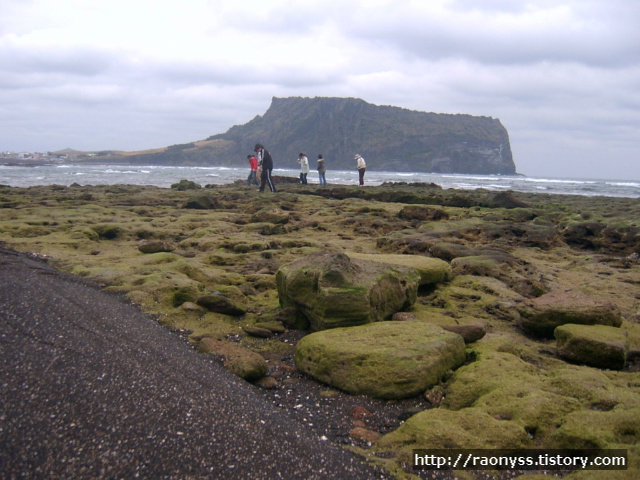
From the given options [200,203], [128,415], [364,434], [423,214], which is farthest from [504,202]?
[128,415]

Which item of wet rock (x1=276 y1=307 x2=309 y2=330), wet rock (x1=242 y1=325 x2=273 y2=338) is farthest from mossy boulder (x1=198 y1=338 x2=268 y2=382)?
wet rock (x1=276 y1=307 x2=309 y2=330)

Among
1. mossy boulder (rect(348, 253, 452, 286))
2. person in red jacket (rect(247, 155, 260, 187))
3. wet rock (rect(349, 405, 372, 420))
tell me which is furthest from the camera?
person in red jacket (rect(247, 155, 260, 187))

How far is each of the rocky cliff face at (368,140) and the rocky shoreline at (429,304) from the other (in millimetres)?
133082

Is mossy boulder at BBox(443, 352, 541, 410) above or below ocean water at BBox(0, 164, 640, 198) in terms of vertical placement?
below

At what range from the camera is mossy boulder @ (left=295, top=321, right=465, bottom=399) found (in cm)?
443

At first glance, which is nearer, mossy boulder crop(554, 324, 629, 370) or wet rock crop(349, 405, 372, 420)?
wet rock crop(349, 405, 372, 420)

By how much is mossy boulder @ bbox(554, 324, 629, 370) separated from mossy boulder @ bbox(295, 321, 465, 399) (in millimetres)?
1157

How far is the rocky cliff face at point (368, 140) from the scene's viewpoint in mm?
144625

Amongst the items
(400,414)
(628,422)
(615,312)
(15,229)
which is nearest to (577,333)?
(615,312)

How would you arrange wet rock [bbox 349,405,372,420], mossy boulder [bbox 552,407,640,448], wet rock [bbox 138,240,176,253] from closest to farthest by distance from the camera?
1. mossy boulder [bbox 552,407,640,448]
2. wet rock [bbox 349,405,372,420]
3. wet rock [bbox 138,240,176,253]

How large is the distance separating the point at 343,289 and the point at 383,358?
1.23m

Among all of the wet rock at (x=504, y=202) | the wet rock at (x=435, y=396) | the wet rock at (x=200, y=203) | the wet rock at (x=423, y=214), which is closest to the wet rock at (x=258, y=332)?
the wet rock at (x=435, y=396)

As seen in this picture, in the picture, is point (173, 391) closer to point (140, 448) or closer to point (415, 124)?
point (140, 448)

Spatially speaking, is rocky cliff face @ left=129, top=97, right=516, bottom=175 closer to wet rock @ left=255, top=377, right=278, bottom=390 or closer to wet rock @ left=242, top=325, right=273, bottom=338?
wet rock @ left=242, top=325, right=273, bottom=338
